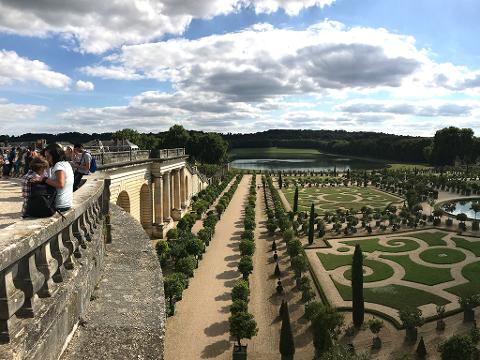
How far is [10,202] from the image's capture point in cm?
1212

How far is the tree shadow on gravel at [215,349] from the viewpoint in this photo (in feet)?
66.9

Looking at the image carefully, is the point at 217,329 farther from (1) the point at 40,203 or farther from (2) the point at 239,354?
(1) the point at 40,203

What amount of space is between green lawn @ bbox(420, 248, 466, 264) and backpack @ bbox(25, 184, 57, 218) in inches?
1353

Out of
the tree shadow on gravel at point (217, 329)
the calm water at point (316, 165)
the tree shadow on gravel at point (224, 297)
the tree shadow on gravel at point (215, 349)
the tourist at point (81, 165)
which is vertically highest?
the tourist at point (81, 165)

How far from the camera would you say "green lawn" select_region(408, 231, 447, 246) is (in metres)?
39.8

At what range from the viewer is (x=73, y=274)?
5820 millimetres

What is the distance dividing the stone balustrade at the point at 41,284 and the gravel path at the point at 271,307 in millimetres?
16810

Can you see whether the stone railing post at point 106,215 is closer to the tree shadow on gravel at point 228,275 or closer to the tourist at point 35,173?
the tourist at point 35,173

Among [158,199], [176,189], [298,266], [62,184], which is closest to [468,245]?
[298,266]

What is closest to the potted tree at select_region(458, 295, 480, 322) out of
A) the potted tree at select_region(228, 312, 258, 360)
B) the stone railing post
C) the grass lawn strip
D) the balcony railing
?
the grass lawn strip

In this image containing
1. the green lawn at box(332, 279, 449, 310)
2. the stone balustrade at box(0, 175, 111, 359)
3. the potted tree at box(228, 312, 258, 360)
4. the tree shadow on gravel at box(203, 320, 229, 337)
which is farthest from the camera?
the green lawn at box(332, 279, 449, 310)

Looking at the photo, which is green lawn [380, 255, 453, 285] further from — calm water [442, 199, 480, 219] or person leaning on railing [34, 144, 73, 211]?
calm water [442, 199, 480, 219]

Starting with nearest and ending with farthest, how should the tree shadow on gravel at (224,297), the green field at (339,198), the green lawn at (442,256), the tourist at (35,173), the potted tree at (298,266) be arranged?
1. the tourist at (35,173)
2. the tree shadow on gravel at (224,297)
3. the potted tree at (298,266)
4. the green lawn at (442,256)
5. the green field at (339,198)

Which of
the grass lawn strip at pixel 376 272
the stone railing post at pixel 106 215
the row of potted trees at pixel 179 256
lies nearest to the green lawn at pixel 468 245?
the grass lawn strip at pixel 376 272
